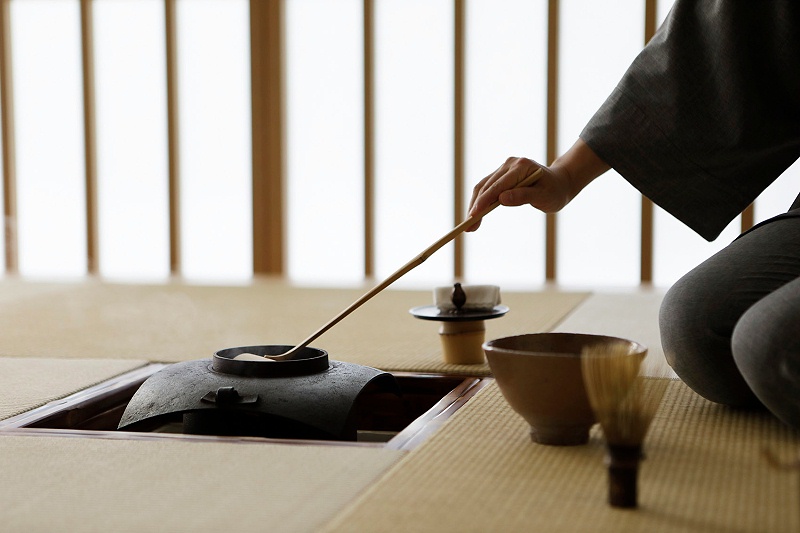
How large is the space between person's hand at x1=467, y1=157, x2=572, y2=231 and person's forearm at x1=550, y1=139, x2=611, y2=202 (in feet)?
0.04

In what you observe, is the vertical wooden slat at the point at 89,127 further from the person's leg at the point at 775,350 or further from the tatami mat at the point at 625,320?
the person's leg at the point at 775,350

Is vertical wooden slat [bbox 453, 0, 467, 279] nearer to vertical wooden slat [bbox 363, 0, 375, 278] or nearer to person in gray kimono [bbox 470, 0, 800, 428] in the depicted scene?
vertical wooden slat [bbox 363, 0, 375, 278]

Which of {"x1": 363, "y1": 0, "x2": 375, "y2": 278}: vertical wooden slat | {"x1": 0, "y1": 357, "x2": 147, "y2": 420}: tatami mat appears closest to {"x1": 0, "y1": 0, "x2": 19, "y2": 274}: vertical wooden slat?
{"x1": 363, "y1": 0, "x2": 375, "y2": 278}: vertical wooden slat

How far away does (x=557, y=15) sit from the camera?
457 cm

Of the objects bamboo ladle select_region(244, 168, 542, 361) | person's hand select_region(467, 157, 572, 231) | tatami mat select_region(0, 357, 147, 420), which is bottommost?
tatami mat select_region(0, 357, 147, 420)

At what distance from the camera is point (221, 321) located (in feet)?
9.09

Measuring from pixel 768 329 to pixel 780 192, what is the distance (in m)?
3.38

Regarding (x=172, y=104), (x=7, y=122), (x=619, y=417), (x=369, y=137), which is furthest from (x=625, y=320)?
(x=7, y=122)

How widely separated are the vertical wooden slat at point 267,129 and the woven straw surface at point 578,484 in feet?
12.1

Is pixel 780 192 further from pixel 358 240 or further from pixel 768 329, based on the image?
pixel 768 329

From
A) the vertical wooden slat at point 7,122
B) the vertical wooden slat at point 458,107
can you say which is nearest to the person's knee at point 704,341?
the vertical wooden slat at point 458,107

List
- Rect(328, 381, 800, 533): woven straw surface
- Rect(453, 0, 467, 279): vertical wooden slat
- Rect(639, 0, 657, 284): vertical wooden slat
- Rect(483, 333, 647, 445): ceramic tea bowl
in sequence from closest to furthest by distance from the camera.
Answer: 1. Rect(328, 381, 800, 533): woven straw surface
2. Rect(483, 333, 647, 445): ceramic tea bowl
3. Rect(639, 0, 657, 284): vertical wooden slat
4. Rect(453, 0, 467, 279): vertical wooden slat

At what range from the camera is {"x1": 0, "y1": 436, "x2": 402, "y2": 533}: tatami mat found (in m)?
1.04

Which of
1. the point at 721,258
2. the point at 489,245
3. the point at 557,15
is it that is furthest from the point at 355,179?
the point at 721,258
